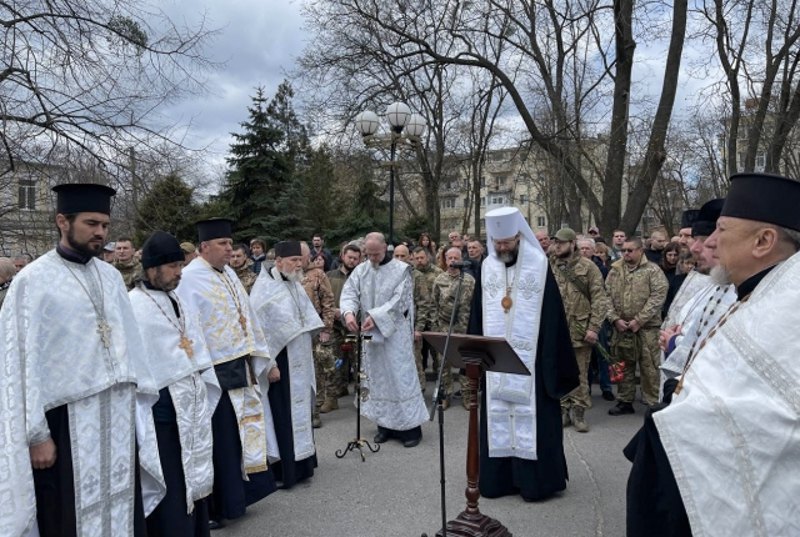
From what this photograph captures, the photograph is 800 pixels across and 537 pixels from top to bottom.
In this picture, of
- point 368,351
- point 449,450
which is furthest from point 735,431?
point 368,351

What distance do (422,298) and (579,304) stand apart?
8.18 feet

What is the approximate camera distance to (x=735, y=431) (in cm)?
202

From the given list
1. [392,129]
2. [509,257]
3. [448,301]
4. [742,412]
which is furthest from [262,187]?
[742,412]

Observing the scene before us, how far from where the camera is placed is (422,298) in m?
8.98

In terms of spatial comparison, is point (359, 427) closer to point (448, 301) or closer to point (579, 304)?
point (448, 301)

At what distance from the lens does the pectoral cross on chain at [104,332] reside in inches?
130

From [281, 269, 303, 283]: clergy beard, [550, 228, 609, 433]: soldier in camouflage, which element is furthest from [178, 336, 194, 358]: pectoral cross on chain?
[550, 228, 609, 433]: soldier in camouflage

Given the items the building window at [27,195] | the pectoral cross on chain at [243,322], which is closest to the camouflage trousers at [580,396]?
the pectoral cross on chain at [243,322]

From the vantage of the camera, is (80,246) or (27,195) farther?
(27,195)

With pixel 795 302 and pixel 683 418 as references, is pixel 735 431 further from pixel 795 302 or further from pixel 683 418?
pixel 795 302

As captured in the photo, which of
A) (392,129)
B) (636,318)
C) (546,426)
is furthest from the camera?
(392,129)

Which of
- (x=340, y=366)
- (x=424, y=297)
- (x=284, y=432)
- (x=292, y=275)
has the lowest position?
(x=340, y=366)

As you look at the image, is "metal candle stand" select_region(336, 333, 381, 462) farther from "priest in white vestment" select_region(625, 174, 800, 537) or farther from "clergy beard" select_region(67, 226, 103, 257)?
"priest in white vestment" select_region(625, 174, 800, 537)

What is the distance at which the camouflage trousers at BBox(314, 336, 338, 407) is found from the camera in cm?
806
